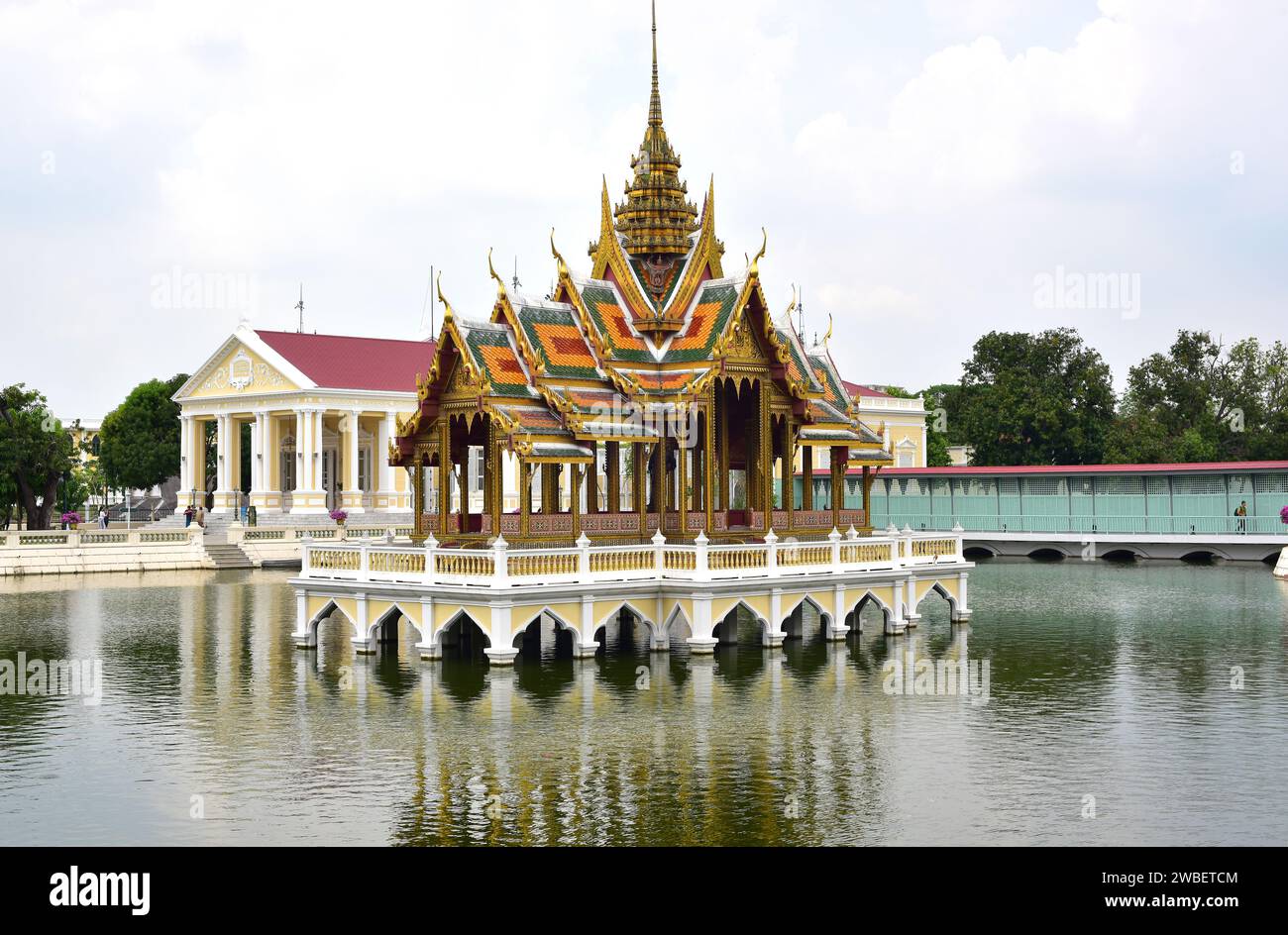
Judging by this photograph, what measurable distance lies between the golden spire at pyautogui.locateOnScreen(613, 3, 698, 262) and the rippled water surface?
9507 mm

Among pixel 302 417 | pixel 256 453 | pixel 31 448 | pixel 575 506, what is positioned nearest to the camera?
pixel 575 506

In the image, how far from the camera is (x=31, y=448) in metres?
70.6

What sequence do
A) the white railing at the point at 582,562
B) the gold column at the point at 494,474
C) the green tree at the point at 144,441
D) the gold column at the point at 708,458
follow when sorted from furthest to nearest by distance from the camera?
the green tree at the point at 144,441 → the gold column at the point at 708,458 → the gold column at the point at 494,474 → the white railing at the point at 582,562

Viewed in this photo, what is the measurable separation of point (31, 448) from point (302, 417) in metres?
14.0

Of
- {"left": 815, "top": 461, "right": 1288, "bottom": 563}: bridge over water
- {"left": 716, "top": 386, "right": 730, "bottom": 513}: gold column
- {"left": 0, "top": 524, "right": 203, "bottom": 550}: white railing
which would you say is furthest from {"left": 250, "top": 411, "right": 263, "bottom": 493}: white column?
{"left": 716, "top": 386, "right": 730, "bottom": 513}: gold column

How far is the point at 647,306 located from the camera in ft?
108

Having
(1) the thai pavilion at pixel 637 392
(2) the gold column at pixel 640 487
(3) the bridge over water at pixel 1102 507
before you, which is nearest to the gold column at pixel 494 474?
(1) the thai pavilion at pixel 637 392

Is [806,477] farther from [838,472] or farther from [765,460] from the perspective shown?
[765,460]

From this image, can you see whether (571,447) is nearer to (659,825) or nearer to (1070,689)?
(1070,689)

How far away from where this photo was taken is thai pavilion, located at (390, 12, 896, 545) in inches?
1193

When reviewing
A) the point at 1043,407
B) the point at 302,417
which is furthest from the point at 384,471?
the point at 1043,407

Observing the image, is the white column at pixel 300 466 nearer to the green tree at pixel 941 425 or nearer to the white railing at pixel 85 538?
the white railing at pixel 85 538

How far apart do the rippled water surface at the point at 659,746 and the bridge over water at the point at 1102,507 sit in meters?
27.5

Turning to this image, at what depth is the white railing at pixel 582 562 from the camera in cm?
2716
